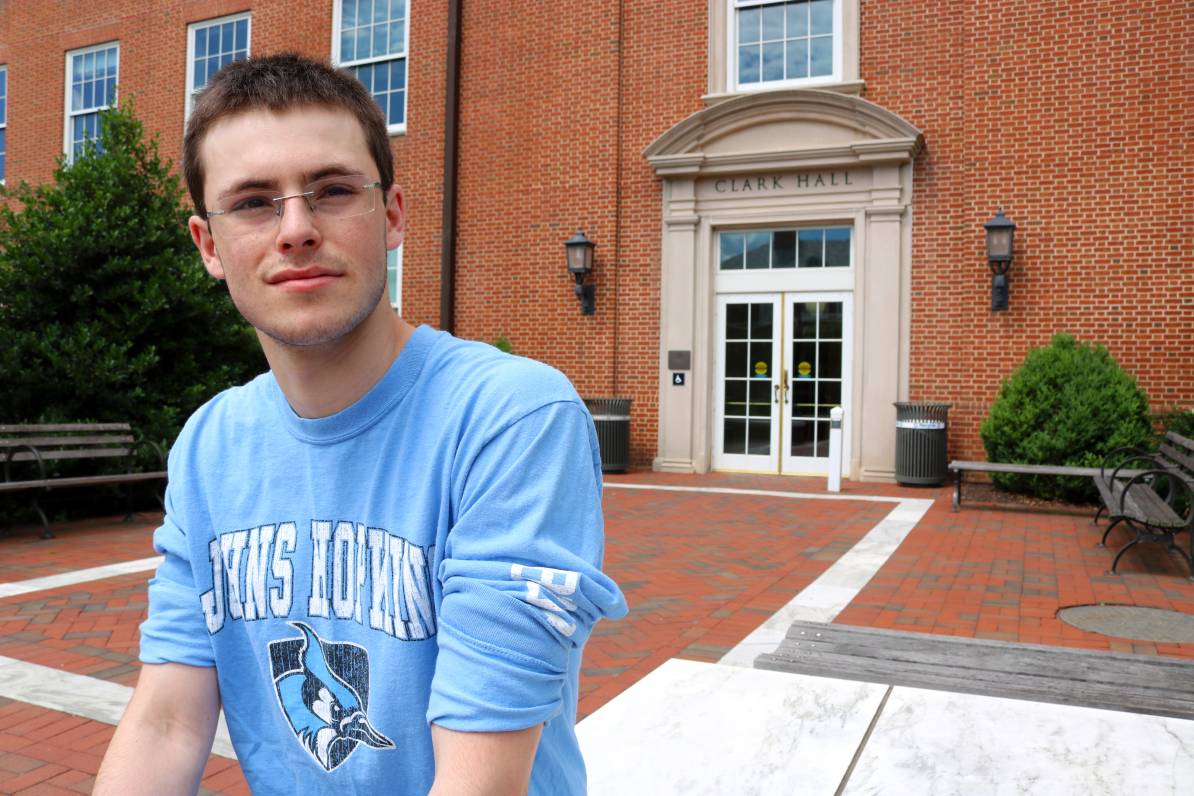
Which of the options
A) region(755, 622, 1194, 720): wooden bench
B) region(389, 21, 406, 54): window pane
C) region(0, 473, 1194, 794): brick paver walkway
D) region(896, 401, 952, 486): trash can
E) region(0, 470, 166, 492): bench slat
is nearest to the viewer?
region(755, 622, 1194, 720): wooden bench

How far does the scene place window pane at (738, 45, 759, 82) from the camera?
1263 centimetres

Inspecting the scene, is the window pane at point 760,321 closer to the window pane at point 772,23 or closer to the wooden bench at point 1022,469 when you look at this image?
the window pane at point 772,23

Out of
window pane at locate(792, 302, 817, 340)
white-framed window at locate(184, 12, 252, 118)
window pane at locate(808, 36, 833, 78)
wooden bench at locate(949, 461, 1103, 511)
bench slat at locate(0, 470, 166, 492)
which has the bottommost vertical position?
bench slat at locate(0, 470, 166, 492)

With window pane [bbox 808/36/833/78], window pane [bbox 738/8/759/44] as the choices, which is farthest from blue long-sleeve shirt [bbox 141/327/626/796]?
window pane [bbox 738/8/759/44]

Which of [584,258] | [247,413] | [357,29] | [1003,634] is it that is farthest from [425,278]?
[247,413]

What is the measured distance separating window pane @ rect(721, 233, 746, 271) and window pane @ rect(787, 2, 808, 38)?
2706mm

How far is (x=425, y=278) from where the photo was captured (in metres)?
14.5

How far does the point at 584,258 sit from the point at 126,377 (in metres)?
6.11

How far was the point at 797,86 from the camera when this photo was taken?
12.2m

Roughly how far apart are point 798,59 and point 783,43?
31cm

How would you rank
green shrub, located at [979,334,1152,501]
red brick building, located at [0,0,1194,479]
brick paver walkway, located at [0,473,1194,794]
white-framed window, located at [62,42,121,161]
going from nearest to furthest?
brick paver walkway, located at [0,473,1194,794], green shrub, located at [979,334,1152,501], red brick building, located at [0,0,1194,479], white-framed window, located at [62,42,121,161]

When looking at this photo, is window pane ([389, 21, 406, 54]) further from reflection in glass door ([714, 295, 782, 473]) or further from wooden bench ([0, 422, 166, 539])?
wooden bench ([0, 422, 166, 539])

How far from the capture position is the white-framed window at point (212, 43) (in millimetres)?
16250

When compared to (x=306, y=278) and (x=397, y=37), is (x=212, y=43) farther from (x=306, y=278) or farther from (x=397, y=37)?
(x=306, y=278)
